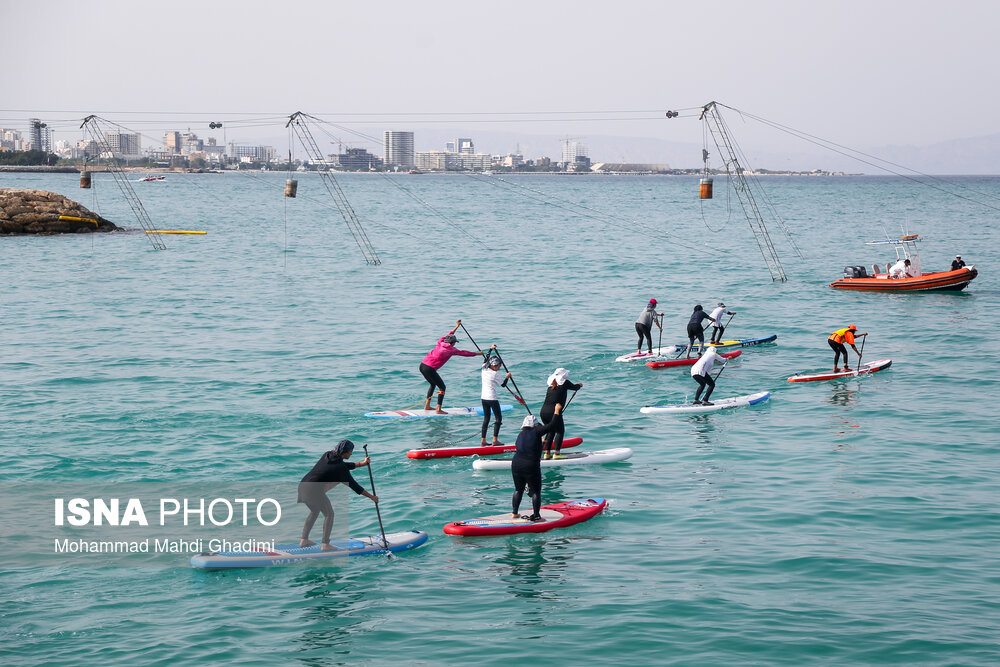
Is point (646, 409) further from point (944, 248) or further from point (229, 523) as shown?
point (944, 248)

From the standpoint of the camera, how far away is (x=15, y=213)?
81.1 m

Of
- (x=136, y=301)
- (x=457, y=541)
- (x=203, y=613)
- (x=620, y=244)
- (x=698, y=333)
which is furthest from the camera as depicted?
(x=620, y=244)

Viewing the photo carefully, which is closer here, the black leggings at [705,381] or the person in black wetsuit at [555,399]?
the person in black wetsuit at [555,399]

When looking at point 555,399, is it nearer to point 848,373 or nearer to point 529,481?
point 529,481

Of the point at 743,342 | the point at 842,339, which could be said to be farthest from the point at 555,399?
the point at 743,342

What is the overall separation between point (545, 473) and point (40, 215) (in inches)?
2956

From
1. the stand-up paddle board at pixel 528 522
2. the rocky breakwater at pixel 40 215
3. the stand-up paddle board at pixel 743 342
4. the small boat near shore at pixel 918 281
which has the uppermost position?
the rocky breakwater at pixel 40 215

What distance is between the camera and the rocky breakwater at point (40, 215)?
265 ft

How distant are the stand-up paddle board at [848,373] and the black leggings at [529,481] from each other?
49.8 ft

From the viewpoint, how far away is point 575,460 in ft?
70.0

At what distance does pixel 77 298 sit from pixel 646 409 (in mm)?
34334

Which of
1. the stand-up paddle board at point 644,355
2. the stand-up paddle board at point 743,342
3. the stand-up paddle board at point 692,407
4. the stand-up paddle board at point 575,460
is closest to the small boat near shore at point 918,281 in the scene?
the stand-up paddle board at point 743,342

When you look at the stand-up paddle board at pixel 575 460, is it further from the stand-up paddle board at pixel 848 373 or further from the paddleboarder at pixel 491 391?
the stand-up paddle board at pixel 848 373

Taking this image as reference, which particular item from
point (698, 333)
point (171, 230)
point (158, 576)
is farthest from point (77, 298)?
point (171, 230)
